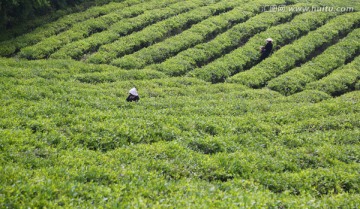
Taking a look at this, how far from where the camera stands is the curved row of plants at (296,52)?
88.1 ft

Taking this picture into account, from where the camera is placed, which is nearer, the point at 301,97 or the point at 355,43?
→ the point at 301,97

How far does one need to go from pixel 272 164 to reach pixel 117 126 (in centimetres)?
674

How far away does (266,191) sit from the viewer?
11336 millimetres

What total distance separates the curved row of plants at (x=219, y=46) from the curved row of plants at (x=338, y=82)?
8.48m

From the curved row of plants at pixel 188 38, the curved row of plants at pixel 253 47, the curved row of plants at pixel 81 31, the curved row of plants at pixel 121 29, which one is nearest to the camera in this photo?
the curved row of plants at pixel 81 31

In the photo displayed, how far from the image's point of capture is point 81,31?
2934 centimetres

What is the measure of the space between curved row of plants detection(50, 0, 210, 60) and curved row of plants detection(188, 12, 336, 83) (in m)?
8.42

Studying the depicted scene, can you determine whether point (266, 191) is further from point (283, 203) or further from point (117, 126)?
point (117, 126)

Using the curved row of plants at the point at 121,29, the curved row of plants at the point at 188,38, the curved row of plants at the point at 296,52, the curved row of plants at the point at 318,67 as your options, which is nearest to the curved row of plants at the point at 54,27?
the curved row of plants at the point at 121,29

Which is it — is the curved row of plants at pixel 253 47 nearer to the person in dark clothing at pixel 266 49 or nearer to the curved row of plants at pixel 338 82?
the person in dark clothing at pixel 266 49

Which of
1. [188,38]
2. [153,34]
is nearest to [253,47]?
[188,38]

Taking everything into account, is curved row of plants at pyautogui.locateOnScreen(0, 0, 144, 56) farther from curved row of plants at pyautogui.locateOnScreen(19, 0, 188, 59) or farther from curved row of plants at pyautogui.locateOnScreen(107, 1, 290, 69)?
curved row of plants at pyautogui.locateOnScreen(107, 1, 290, 69)

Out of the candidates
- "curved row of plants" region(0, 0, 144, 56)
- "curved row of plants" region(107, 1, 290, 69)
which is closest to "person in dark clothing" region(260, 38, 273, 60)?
"curved row of plants" region(107, 1, 290, 69)

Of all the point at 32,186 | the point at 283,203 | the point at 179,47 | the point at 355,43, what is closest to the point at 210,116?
the point at 283,203
